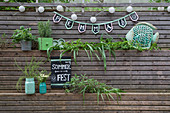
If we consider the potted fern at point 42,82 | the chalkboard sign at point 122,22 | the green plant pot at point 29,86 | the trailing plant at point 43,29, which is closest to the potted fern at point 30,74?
the green plant pot at point 29,86

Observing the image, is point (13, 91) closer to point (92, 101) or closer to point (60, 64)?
point (60, 64)

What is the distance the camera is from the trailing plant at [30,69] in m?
2.76

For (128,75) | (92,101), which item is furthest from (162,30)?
(92,101)

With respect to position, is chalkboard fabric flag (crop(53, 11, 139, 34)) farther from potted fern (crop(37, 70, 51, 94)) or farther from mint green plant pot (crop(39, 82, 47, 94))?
mint green plant pot (crop(39, 82, 47, 94))

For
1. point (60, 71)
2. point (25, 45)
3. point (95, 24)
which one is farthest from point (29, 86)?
point (95, 24)

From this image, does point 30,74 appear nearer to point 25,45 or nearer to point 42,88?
point 42,88

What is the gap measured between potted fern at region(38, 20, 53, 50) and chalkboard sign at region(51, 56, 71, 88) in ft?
1.06

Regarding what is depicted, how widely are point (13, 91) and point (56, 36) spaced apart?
1378mm

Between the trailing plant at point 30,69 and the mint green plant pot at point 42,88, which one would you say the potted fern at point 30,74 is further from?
the mint green plant pot at point 42,88

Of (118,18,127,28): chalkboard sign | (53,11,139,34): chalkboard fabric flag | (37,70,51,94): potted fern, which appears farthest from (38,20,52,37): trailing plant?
(118,18,127,28): chalkboard sign

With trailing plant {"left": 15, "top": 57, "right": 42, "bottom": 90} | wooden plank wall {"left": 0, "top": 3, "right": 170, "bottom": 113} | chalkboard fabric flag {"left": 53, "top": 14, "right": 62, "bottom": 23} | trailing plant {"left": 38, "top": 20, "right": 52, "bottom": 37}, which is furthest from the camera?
chalkboard fabric flag {"left": 53, "top": 14, "right": 62, "bottom": 23}

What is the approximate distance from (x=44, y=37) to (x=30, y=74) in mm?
773

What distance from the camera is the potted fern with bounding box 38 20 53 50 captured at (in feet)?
9.66

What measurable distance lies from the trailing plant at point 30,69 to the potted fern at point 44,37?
0.28 m
